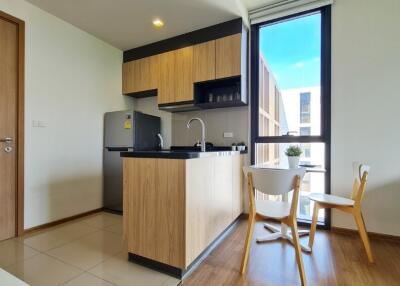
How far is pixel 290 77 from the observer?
2.76m

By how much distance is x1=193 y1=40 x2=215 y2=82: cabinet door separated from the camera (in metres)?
2.75

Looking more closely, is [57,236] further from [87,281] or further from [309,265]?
[309,265]

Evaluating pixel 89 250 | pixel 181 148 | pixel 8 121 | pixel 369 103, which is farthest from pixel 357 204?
pixel 8 121

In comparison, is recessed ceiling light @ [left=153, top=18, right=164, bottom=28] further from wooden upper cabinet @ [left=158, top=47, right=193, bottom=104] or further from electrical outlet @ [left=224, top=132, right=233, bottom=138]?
electrical outlet @ [left=224, top=132, right=233, bottom=138]

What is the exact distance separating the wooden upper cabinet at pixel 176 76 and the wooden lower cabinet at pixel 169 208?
142 centimetres

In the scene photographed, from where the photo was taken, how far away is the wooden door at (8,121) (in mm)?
2148

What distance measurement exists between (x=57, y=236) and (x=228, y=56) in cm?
289

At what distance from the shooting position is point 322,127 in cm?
253

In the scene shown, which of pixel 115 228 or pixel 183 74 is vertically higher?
pixel 183 74

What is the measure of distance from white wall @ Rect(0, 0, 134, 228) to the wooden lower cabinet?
144 cm

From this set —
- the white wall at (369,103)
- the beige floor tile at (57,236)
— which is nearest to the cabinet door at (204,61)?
the white wall at (369,103)

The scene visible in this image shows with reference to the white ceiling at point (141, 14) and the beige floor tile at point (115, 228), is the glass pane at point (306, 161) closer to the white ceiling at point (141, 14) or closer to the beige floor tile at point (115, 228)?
the white ceiling at point (141, 14)

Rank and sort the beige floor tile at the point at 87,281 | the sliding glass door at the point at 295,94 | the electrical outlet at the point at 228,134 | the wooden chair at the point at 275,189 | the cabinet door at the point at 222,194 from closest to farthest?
1. the beige floor tile at the point at 87,281
2. the wooden chair at the point at 275,189
3. the cabinet door at the point at 222,194
4. the sliding glass door at the point at 295,94
5. the electrical outlet at the point at 228,134

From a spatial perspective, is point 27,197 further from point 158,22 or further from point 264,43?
point 264,43
